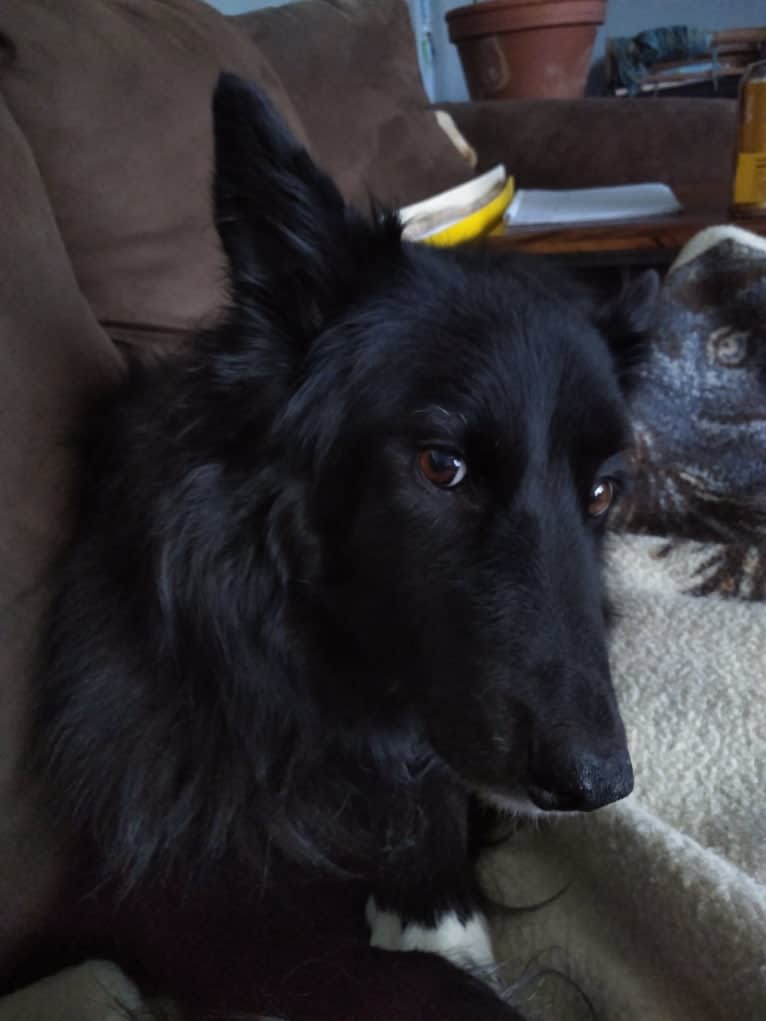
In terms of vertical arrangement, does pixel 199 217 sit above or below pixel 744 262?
above

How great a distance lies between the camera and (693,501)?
1631 mm

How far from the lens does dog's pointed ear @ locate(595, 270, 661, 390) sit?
46.4 inches

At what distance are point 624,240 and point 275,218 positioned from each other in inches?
54.7

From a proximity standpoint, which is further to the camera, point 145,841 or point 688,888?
point 145,841

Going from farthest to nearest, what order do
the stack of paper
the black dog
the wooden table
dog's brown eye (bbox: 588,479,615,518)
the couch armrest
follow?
1. the couch armrest
2. the stack of paper
3. the wooden table
4. dog's brown eye (bbox: 588,479,615,518)
5. the black dog

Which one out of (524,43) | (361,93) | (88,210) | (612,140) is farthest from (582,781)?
(524,43)

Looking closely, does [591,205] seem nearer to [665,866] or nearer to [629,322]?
[629,322]

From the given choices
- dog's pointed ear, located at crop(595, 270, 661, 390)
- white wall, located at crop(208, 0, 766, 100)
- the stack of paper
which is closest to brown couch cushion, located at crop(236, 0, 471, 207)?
the stack of paper

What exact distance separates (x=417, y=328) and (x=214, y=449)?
0.26 meters

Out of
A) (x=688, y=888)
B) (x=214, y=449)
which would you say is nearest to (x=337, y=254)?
(x=214, y=449)

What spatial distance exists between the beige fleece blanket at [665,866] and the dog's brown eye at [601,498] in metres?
0.33

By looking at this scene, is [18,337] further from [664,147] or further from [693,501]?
[664,147]

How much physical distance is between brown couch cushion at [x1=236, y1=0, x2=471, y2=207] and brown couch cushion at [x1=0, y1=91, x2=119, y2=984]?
115 cm

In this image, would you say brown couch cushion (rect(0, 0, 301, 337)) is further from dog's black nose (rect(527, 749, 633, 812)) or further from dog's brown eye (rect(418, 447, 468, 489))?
dog's black nose (rect(527, 749, 633, 812))
